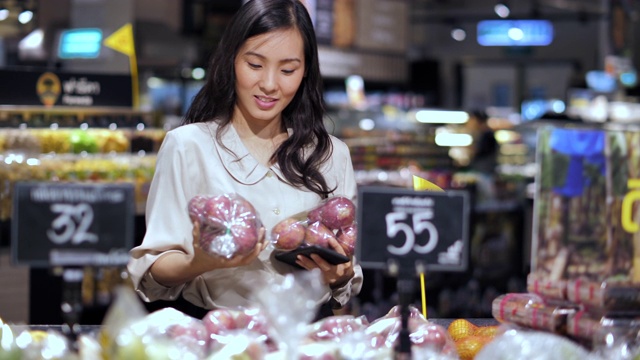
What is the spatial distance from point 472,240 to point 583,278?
23.3ft

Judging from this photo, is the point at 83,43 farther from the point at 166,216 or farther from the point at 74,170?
the point at 166,216

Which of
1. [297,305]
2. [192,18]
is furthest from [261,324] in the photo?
[192,18]

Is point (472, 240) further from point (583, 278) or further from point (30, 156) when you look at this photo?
point (583, 278)

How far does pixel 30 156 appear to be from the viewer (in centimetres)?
711

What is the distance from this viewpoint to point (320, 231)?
2771 mm

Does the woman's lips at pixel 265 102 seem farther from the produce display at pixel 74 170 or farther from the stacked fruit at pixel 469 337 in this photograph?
the produce display at pixel 74 170

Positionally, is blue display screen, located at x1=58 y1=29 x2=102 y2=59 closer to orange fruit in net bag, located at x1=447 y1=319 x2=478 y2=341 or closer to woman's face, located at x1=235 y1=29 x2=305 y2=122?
woman's face, located at x1=235 y1=29 x2=305 y2=122

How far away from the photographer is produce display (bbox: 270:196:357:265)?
107 inches

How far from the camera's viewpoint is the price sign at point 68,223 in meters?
3.07

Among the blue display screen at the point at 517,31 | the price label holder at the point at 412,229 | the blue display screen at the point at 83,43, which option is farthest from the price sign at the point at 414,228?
the blue display screen at the point at 517,31

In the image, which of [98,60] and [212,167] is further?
[98,60]

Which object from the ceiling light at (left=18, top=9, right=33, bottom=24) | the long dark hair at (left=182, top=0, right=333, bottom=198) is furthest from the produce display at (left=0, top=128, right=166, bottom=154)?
the long dark hair at (left=182, top=0, right=333, bottom=198)

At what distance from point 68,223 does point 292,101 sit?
754 mm

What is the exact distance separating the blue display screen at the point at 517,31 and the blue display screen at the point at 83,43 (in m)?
12.3
